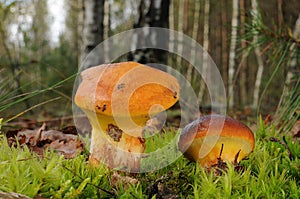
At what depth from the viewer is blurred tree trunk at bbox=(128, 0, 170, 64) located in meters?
5.21

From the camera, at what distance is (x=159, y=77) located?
5.75 ft

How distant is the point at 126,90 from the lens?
5.47ft

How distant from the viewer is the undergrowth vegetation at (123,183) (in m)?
1.43

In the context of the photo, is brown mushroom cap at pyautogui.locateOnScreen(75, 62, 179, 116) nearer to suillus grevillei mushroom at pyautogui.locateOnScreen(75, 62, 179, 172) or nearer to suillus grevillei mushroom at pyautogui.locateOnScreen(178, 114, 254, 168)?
suillus grevillei mushroom at pyautogui.locateOnScreen(75, 62, 179, 172)

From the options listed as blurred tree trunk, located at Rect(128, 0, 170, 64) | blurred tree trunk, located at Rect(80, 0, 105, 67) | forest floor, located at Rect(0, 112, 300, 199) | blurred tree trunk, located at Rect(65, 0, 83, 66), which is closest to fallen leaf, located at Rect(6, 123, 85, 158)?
forest floor, located at Rect(0, 112, 300, 199)

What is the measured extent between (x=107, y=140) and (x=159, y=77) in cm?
42

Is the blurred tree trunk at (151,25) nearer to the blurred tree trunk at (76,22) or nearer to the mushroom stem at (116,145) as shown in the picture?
the mushroom stem at (116,145)

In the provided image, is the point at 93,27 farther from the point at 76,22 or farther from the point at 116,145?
the point at 76,22

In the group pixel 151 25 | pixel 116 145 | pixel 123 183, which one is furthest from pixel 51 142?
pixel 151 25

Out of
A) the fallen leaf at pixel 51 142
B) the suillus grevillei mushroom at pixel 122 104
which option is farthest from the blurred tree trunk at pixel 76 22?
the suillus grevillei mushroom at pixel 122 104

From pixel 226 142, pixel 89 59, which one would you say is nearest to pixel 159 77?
pixel 226 142

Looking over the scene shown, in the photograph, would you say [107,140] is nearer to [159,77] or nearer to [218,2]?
[159,77]

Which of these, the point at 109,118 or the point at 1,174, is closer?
the point at 1,174

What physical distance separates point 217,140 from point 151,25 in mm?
3757
